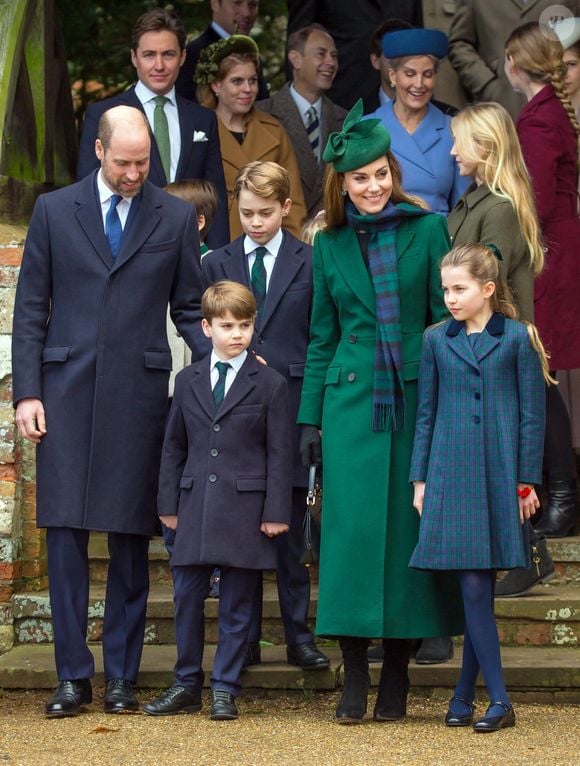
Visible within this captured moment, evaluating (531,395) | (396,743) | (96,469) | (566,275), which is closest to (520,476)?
(531,395)

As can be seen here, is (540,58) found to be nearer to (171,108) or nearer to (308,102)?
(171,108)

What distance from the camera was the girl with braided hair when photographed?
7.32m

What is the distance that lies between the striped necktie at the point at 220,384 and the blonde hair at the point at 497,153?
124 centimetres

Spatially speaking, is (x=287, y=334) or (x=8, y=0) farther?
(x=8, y=0)

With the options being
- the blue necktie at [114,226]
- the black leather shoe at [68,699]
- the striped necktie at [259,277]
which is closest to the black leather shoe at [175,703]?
the black leather shoe at [68,699]

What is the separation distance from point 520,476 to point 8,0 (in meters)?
3.69

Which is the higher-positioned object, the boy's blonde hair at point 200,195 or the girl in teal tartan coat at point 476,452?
the boy's blonde hair at point 200,195

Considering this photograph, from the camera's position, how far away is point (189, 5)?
34.1ft

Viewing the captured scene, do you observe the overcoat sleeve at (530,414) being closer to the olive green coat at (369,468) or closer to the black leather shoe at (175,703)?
the olive green coat at (369,468)

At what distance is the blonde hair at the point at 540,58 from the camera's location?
7328 mm

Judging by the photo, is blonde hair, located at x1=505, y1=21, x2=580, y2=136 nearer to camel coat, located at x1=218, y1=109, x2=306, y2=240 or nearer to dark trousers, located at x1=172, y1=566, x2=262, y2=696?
camel coat, located at x1=218, y1=109, x2=306, y2=240

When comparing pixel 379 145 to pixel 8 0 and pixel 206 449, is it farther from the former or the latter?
pixel 8 0

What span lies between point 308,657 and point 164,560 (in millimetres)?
1154

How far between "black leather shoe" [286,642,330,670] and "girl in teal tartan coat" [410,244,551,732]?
0.78m
